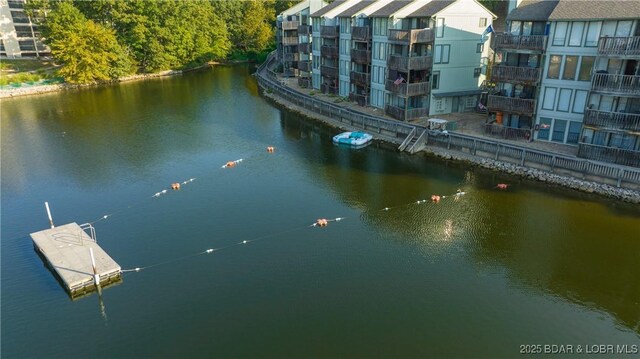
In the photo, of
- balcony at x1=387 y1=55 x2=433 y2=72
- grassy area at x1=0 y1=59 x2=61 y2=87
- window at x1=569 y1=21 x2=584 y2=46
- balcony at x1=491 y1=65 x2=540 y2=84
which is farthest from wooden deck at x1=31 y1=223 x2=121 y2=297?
grassy area at x1=0 y1=59 x2=61 y2=87

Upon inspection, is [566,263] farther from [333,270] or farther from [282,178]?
[282,178]

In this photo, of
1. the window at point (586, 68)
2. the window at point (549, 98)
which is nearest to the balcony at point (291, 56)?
the window at point (549, 98)

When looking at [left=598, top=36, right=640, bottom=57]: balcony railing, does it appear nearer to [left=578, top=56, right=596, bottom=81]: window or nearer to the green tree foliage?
[left=578, top=56, right=596, bottom=81]: window

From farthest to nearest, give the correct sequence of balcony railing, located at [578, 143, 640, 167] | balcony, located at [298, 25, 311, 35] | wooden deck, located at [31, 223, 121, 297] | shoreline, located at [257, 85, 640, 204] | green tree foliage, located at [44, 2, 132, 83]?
green tree foliage, located at [44, 2, 132, 83]
balcony, located at [298, 25, 311, 35]
balcony railing, located at [578, 143, 640, 167]
shoreline, located at [257, 85, 640, 204]
wooden deck, located at [31, 223, 121, 297]

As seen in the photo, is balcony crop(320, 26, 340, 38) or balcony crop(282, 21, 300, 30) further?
balcony crop(282, 21, 300, 30)

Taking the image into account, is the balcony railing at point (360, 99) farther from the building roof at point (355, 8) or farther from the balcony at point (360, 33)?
the building roof at point (355, 8)

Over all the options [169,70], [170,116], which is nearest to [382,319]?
[170,116]

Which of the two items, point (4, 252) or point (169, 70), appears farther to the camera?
point (169, 70)
